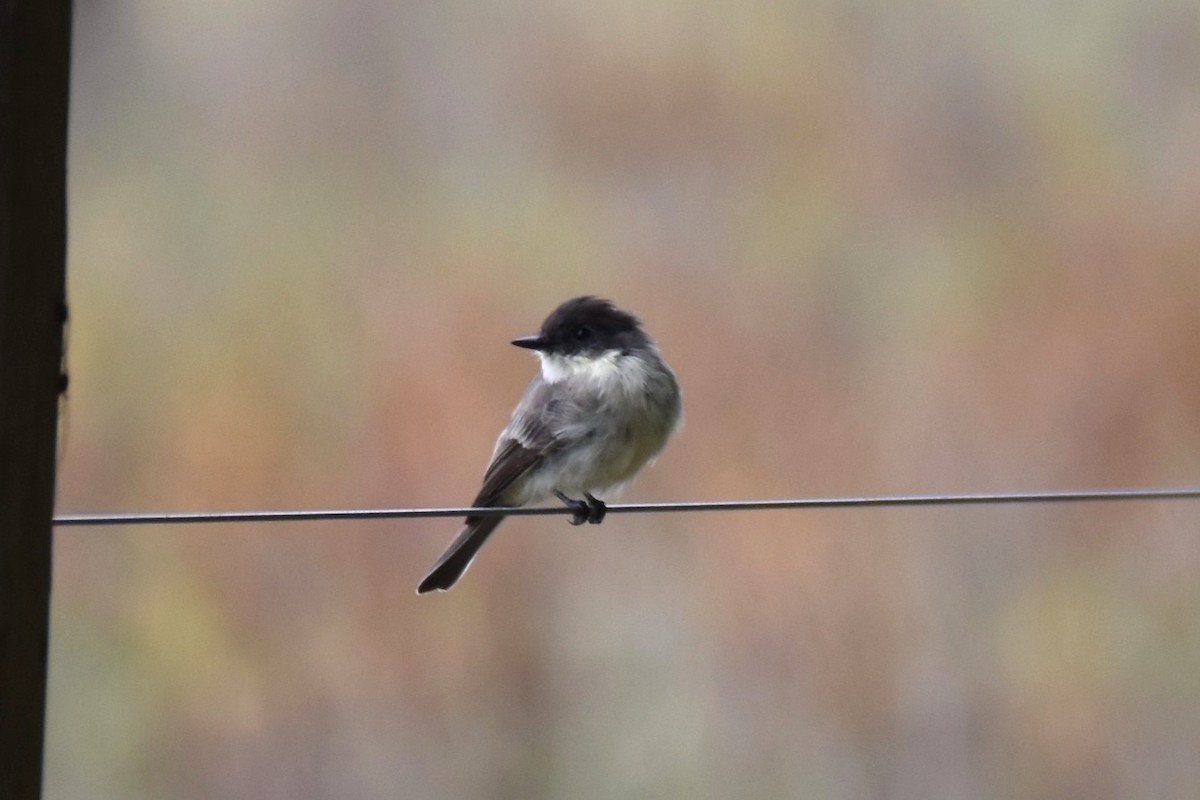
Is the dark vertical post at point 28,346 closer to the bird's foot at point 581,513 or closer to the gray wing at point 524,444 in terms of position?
the bird's foot at point 581,513

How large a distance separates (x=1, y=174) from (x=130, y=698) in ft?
8.46

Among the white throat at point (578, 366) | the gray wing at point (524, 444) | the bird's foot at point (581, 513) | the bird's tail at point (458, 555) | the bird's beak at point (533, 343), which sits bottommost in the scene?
the bird's tail at point (458, 555)

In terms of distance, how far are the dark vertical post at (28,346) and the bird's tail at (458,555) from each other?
1531mm

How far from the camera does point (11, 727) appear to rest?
127 centimetres

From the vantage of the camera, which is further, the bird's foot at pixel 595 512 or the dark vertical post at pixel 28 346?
the bird's foot at pixel 595 512

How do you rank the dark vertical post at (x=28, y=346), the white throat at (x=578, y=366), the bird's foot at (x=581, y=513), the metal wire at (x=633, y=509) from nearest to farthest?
the dark vertical post at (x=28, y=346) < the metal wire at (x=633, y=509) < the bird's foot at (x=581, y=513) < the white throat at (x=578, y=366)

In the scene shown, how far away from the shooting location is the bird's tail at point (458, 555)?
2830 mm

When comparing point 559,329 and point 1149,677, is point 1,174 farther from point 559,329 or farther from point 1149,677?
point 1149,677

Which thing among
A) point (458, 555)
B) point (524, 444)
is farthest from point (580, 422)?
point (458, 555)

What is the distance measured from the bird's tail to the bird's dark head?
1.33ft

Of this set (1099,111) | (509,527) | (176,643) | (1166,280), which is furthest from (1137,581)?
(176,643)

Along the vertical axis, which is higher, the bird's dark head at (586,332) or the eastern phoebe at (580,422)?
the bird's dark head at (586,332)

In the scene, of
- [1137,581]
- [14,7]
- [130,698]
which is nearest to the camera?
[14,7]

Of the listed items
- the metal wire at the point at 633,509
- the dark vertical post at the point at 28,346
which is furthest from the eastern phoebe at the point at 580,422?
the dark vertical post at the point at 28,346
